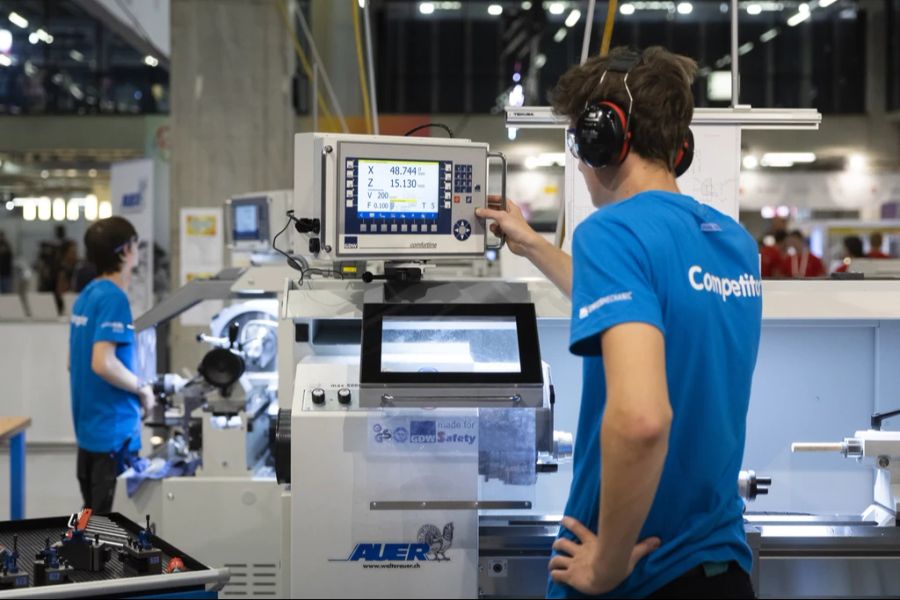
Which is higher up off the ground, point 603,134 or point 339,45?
point 339,45

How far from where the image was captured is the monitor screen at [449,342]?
2287 mm

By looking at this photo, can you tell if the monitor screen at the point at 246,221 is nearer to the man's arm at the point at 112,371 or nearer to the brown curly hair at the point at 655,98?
the man's arm at the point at 112,371

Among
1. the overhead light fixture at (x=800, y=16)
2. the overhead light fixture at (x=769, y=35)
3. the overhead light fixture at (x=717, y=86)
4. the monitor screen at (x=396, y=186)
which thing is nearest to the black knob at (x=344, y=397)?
the monitor screen at (x=396, y=186)

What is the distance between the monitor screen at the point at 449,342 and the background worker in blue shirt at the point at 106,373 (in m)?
1.98

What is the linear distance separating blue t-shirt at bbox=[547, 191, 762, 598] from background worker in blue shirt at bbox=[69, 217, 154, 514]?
2.78 metres

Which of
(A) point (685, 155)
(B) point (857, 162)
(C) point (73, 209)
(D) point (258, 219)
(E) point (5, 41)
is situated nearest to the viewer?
(A) point (685, 155)

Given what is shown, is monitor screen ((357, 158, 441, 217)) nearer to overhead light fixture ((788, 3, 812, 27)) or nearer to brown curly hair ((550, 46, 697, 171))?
brown curly hair ((550, 46, 697, 171))

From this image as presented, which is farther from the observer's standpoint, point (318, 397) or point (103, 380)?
point (103, 380)

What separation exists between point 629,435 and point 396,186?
117cm

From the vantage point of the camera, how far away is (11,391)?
7773 millimetres

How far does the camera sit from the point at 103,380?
412 centimetres

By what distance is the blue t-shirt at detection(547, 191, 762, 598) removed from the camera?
150cm

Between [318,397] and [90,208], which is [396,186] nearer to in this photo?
[318,397]

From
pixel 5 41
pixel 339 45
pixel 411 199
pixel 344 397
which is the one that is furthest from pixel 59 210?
pixel 344 397
